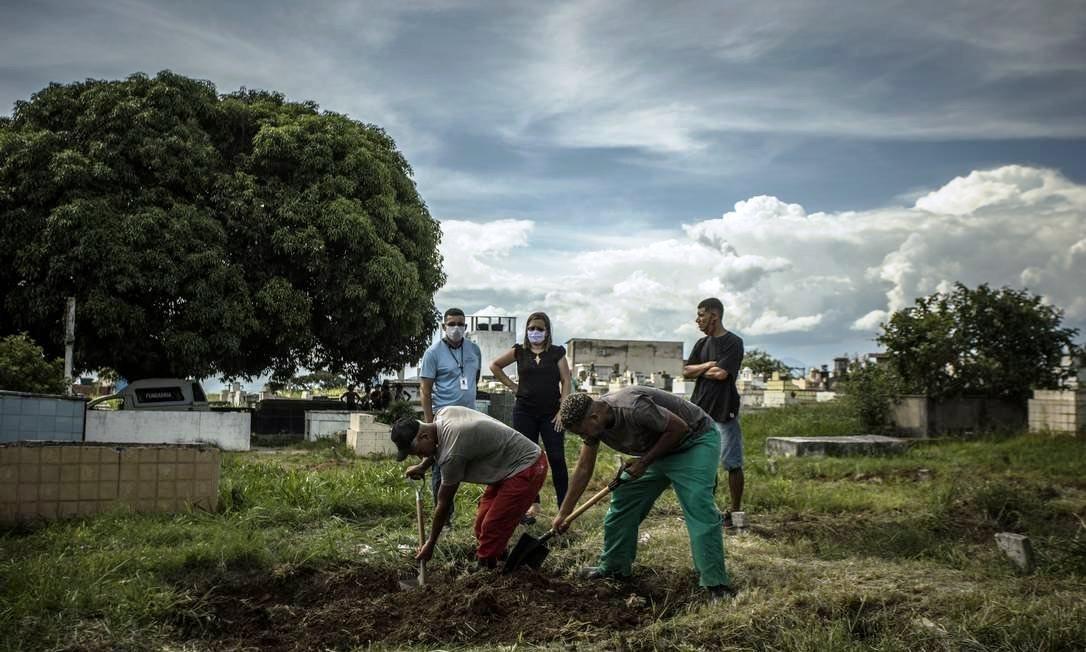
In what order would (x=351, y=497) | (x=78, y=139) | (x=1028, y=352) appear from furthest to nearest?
(x=78, y=139) → (x=1028, y=352) → (x=351, y=497)

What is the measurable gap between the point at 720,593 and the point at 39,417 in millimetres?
9111

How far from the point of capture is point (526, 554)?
532 centimetres

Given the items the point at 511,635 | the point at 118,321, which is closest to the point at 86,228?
the point at 118,321

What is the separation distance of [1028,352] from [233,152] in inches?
677

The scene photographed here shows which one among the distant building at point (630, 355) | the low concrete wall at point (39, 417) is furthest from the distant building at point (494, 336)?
the low concrete wall at point (39, 417)

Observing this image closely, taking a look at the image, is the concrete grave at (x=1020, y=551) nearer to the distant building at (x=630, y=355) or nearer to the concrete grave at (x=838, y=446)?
the concrete grave at (x=838, y=446)

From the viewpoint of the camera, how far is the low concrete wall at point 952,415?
14789mm

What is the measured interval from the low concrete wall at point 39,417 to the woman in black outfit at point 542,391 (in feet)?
21.4

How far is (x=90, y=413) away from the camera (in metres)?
13.8

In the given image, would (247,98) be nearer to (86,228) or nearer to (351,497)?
(86,228)

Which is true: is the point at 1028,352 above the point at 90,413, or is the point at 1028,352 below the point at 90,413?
above

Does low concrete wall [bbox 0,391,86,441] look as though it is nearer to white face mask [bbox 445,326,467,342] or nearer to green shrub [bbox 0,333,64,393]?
Answer: green shrub [bbox 0,333,64,393]

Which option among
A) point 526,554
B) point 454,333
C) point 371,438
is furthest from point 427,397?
point 371,438

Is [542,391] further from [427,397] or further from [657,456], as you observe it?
[657,456]
